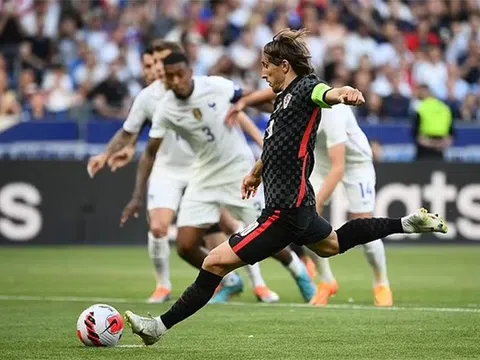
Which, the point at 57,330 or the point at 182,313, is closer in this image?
the point at 182,313

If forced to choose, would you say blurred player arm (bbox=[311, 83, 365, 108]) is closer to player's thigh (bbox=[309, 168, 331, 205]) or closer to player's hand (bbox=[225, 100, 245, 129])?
player's hand (bbox=[225, 100, 245, 129])

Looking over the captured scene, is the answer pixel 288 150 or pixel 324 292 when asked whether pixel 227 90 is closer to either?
pixel 324 292

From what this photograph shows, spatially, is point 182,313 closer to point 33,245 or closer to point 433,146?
point 33,245

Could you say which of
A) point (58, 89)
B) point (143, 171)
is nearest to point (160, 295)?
point (143, 171)

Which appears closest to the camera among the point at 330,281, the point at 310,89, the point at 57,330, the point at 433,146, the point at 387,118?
the point at 310,89

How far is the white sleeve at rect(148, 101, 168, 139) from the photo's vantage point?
13.2 metres

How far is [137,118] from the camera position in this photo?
46.1 feet

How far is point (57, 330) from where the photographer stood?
35.2ft

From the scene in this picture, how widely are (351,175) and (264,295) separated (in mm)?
1641

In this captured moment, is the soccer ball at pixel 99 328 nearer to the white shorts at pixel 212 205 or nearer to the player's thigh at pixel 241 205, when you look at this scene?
the white shorts at pixel 212 205

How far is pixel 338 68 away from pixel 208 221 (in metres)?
12.2

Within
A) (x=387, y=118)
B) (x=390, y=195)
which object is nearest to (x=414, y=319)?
(x=390, y=195)

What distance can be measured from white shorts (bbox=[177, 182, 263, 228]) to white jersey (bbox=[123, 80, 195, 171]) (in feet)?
3.27

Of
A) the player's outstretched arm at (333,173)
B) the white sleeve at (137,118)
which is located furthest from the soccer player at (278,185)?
the white sleeve at (137,118)
